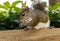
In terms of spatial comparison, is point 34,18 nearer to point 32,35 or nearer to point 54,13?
point 32,35

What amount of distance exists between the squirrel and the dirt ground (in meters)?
0.04

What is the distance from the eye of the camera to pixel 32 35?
4.62ft

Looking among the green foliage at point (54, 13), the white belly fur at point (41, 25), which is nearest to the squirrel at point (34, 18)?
the white belly fur at point (41, 25)

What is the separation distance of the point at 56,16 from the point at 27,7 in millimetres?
289

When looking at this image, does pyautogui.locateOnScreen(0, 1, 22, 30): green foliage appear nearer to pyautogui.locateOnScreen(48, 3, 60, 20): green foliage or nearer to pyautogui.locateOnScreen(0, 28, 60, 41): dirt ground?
pyautogui.locateOnScreen(0, 28, 60, 41): dirt ground

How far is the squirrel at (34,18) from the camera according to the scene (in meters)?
1.36

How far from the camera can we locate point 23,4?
1.38 m

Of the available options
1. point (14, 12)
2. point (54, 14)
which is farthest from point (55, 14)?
point (14, 12)

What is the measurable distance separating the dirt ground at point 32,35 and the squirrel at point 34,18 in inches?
1.4

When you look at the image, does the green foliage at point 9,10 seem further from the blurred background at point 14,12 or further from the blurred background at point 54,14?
the blurred background at point 54,14

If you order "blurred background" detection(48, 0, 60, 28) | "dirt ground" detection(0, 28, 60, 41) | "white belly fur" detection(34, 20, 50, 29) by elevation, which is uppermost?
"blurred background" detection(48, 0, 60, 28)

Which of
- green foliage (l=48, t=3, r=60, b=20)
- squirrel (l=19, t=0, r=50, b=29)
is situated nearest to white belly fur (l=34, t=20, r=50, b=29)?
squirrel (l=19, t=0, r=50, b=29)

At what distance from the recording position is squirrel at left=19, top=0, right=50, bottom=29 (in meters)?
1.36

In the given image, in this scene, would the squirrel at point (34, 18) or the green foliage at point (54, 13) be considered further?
the green foliage at point (54, 13)
